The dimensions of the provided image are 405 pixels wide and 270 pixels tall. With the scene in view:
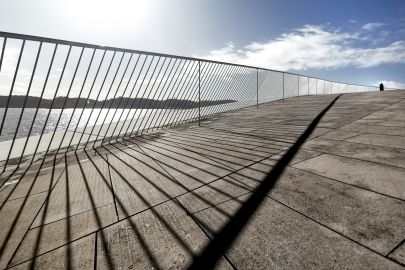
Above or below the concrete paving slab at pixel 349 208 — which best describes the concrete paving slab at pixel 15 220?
below

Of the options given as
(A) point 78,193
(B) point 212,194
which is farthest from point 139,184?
(B) point 212,194

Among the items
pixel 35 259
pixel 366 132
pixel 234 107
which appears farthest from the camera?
pixel 234 107

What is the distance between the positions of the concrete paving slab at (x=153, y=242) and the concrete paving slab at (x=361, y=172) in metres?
1.69

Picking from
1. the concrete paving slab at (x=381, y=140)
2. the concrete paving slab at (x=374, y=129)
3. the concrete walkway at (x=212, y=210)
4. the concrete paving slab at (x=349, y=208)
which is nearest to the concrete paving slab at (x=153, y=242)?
the concrete walkway at (x=212, y=210)

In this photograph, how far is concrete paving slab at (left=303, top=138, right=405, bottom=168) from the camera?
2.98 metres

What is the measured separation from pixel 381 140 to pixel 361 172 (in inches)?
63.1

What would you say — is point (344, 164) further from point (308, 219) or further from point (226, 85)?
point (226, 85)

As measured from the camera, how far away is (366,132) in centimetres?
445

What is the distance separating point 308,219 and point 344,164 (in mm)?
1444

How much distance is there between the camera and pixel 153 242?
1818mm

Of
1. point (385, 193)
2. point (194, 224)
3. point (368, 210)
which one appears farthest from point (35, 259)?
point (385, 193)

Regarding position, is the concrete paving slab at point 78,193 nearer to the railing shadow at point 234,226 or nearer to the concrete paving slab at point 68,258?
the concrete paving slab at point 68,258

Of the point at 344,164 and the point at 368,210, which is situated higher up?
the point at 344,164

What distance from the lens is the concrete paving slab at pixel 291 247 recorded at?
144 cm
